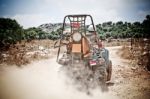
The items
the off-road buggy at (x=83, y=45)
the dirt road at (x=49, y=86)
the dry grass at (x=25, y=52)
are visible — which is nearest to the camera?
the off-road buggy at (x=83, y=45)

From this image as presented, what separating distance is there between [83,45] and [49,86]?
3.64ft

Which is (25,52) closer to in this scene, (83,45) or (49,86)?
(49,86)

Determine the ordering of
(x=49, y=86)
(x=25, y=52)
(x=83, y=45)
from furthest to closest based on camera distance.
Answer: (x=25, y=52) → (x=49, y=86) → (x=83, y=45)

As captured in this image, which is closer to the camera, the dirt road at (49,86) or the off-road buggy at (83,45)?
the off-road buggy at (83,45)

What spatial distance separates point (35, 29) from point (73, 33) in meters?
1.06

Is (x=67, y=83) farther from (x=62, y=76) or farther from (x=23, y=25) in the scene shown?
(x=23, y=25)

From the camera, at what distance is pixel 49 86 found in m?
5.23

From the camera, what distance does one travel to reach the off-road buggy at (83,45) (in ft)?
15.3

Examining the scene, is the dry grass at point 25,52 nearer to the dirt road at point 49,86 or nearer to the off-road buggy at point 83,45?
the dirt road at point 49,86

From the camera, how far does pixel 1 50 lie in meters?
5.52

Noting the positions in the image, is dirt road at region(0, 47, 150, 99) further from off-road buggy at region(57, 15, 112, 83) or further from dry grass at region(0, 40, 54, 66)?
off-road buggy at region(57, 15, 112, 83)

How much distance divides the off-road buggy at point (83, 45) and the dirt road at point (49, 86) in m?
0.38

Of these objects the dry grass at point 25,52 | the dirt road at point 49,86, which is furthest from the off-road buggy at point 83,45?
the dry grass at point 25,52

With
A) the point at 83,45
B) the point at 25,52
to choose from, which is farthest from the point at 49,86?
the point at 25,52
